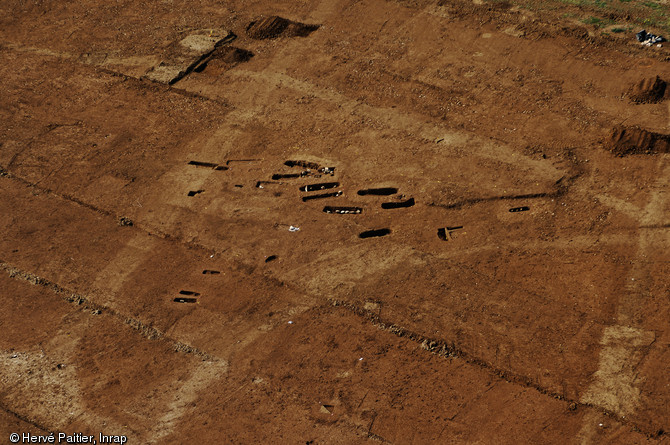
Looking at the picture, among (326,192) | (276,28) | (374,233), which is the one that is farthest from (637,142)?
(276,28)

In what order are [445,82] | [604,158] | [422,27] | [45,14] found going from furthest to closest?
[45,14], [422,27], [445,82], [604,158]

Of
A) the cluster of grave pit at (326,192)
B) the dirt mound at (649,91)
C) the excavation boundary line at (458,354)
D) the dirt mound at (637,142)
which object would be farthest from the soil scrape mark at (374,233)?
the dirt mound at (649,91)

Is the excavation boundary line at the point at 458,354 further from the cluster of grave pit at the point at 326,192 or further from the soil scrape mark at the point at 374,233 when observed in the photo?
the cluster of grave pit at the point at 326,192

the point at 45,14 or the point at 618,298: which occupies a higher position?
the point at 45,14

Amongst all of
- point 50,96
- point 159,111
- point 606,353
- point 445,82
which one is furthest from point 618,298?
point 50,96

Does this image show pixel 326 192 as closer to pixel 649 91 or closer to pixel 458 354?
pixel 458 354

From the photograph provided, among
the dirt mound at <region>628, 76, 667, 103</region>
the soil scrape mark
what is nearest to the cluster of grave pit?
the soil scrape mark

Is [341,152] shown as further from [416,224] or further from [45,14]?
[45,14]

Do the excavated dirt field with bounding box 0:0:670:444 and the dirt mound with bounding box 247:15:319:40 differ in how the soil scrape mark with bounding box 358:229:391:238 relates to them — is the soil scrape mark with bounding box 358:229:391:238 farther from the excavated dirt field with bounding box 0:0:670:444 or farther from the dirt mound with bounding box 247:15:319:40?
the dirt mound with bounding box 247:15:319:40
